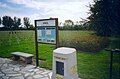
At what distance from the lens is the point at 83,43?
42.9 feet

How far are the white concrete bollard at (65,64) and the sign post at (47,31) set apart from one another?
1.77 metres

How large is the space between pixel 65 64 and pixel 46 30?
2.81 meters

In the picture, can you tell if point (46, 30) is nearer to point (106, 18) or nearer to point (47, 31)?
point (47, 31)

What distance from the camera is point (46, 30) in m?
6.94

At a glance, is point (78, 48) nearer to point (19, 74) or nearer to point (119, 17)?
point (119, 17)

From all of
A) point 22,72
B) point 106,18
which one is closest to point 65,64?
point 22,72

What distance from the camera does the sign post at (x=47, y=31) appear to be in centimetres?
645

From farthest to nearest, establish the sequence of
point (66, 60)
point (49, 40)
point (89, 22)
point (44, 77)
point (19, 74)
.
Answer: point (89, 22)
point (49, 40)
point (19, 74)
point (44, 77)
point (66, 60)

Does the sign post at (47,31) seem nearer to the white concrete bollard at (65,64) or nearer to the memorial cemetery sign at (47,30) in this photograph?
the memorial cemetery sign at (47,30)

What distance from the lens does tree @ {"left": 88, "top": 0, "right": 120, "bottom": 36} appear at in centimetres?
1111

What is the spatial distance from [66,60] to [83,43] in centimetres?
880

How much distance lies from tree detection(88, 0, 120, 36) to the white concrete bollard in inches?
294

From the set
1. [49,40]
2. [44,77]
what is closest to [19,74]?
[44,77]

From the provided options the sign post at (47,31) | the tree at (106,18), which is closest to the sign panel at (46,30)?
the sign post at (47,31)
